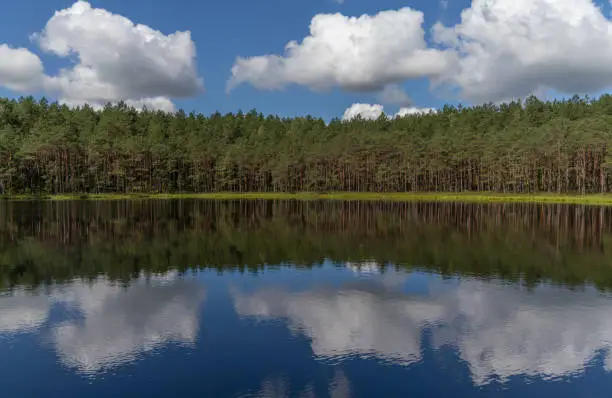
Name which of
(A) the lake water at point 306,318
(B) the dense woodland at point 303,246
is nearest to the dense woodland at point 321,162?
(B) the dense woodland at point 303,246

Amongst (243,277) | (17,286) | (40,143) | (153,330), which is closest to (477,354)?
(153,330)

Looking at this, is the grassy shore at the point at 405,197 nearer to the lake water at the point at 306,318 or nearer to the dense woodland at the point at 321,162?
the dense woodland at the point at 321,162

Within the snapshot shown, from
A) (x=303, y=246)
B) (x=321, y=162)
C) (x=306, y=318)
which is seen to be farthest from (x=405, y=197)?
(x=306, y=318)

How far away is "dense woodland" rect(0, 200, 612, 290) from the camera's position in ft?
117

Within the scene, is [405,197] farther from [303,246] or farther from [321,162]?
[303,246]

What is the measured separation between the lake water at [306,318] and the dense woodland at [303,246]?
298mm

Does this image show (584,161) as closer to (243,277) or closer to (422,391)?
(243,277)

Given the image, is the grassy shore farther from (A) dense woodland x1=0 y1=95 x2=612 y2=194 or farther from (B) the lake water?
(B) the lake water

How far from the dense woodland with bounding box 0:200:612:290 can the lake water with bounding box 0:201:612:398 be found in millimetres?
298

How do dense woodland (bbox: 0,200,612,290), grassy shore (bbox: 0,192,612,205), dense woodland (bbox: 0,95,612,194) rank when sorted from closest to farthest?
dense woodland (bbox: 0,200,612,290) < grassy shore (bbox: 0,192,612,205) < dense woodland (bbox: 0,95,612,194)

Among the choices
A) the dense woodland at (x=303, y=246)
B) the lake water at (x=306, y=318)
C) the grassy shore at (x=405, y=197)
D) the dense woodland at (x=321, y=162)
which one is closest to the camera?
the lake water at (x=306, y=318)

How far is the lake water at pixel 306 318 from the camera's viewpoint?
668 inches

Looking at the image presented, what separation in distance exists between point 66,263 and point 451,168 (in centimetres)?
12657

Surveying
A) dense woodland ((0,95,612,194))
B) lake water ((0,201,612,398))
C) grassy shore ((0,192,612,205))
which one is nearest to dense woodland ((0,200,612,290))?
lake water ((0,201,612,398))
